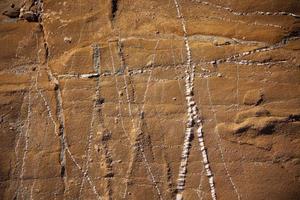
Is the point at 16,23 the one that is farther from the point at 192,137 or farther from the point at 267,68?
the point at 267,68

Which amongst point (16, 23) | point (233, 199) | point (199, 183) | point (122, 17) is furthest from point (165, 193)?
point (16, 23)

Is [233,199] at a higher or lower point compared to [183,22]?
lower

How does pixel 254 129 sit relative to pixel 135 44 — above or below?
below

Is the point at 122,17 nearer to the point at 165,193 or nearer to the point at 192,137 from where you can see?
the point at 192,137

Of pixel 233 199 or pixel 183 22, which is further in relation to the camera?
pixel 183 22

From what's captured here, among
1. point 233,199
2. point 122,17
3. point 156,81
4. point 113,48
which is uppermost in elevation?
point 122,17

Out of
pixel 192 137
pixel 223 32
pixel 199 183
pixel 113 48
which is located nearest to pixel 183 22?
pixel 223 32
